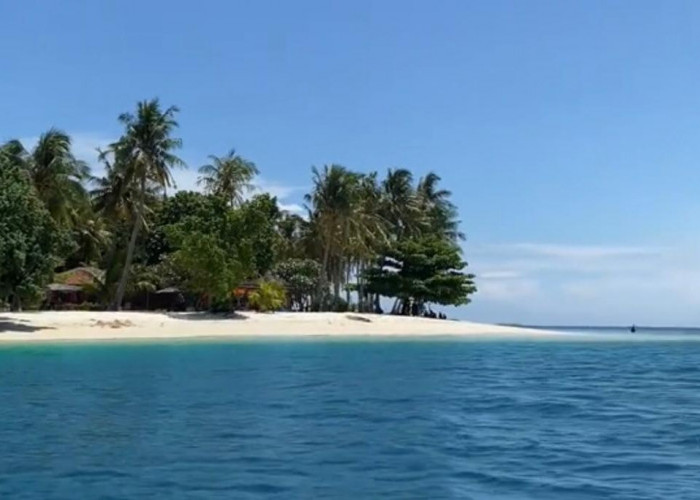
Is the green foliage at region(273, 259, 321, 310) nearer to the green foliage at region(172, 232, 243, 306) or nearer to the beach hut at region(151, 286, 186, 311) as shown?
the beach hut at region(151, 286, 186, 311)

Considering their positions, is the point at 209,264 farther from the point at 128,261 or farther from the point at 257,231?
the point at 128,261

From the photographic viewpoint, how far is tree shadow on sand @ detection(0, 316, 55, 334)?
43031 millimetres

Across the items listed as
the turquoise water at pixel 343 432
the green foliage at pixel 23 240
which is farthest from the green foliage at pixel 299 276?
the turquoise water at pixel 343 432

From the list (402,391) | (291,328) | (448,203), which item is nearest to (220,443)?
(402,391)

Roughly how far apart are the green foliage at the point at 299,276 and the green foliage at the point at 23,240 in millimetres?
28890

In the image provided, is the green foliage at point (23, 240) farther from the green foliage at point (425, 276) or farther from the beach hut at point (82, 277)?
the green foliage at point (425, 276)

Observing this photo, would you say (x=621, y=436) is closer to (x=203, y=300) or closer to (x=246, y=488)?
(x=246, y=488)

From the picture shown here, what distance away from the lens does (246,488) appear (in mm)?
10109

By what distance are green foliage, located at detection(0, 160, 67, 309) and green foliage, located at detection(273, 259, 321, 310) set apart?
94.8ft

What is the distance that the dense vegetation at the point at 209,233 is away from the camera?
46.2m

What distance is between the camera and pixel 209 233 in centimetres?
5644

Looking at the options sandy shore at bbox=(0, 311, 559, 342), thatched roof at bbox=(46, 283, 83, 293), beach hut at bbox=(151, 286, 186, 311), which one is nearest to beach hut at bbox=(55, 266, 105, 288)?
thatched roof at bbox=(46, 283, 83, 293)

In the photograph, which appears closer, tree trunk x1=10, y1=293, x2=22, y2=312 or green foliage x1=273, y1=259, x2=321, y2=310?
tree trunk x1=10, y1=293, x2=22, y2=312

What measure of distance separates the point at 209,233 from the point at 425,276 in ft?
76.0
